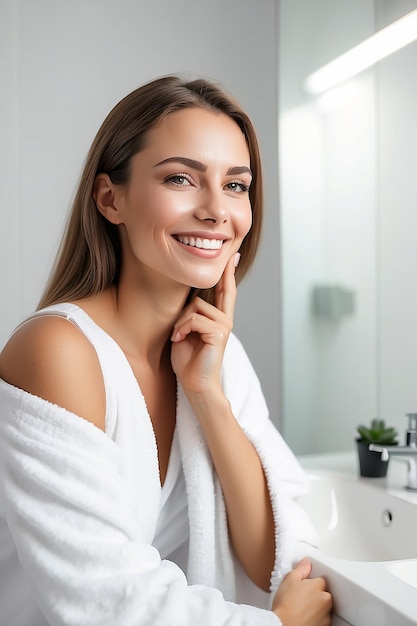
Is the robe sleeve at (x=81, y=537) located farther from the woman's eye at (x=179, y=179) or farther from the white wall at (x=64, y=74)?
the white wall at (x=64, y=74)

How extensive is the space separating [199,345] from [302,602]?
441 millimetres

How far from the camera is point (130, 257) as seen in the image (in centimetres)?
110

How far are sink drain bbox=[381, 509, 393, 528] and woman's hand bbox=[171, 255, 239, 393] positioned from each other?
1.57 ft

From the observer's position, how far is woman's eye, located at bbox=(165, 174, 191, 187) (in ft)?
3.27

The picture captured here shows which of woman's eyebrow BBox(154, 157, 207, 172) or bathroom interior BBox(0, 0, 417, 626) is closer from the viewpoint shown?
woman's eyebrow BBox(154, 157, 207, 172)

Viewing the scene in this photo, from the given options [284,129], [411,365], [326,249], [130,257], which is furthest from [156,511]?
[284,129]

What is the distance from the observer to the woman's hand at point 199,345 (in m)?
1.09

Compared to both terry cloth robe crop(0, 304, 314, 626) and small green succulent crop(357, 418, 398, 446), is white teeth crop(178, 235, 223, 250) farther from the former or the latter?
small green succulent crop(357, 418, 398, 446)

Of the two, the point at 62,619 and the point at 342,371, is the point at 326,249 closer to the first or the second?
the point at 342,371

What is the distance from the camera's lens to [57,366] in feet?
2.86

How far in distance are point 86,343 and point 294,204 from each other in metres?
1.06

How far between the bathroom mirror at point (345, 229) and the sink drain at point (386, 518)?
1.01 ft

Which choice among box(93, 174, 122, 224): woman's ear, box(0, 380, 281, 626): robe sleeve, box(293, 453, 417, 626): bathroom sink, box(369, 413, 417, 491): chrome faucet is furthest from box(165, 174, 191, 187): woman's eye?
box(369, 413, 417, 491): chrome faucet

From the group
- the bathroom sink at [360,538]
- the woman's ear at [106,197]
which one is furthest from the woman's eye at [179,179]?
the bathroom sink at [360,538]
